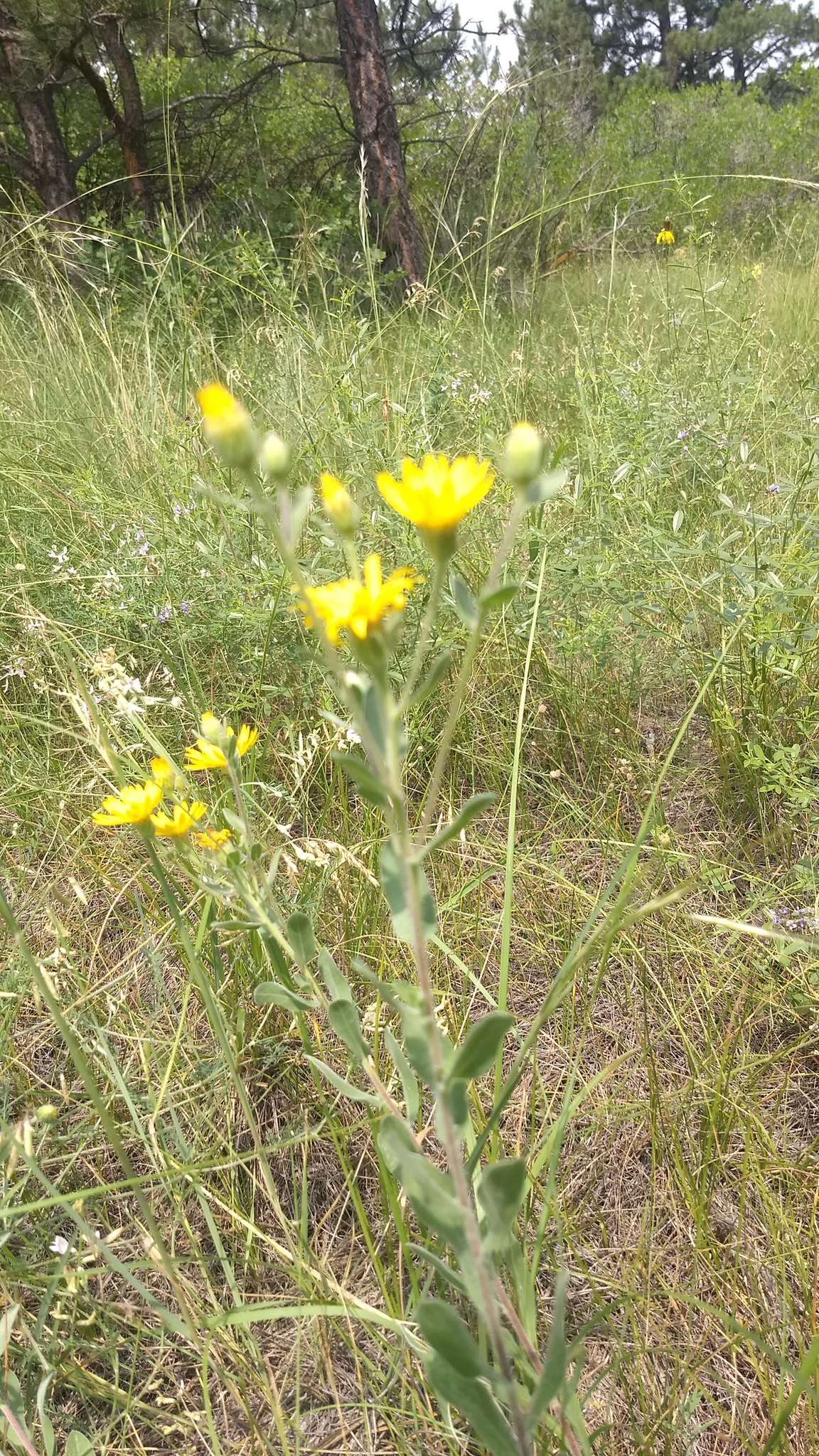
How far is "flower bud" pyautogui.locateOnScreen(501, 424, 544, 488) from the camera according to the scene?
0.46 metres

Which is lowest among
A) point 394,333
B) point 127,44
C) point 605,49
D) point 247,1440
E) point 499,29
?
point 247,1440

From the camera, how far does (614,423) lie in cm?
172

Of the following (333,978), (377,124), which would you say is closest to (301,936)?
(333,978)

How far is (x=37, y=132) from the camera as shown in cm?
445

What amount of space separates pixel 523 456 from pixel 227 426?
16 centimetres

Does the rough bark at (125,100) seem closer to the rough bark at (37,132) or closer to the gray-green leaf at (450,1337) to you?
the rough bark at (37,132)

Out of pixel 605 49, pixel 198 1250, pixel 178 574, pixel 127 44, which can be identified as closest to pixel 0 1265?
pixel 198 1250

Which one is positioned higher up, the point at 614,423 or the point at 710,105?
the point at 710,105

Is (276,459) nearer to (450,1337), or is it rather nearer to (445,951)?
(450,1337)

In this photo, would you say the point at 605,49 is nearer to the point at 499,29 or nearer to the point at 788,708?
the point at 499,29

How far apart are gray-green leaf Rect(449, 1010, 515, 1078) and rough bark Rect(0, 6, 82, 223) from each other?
16.5 ft

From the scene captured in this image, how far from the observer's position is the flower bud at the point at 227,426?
447 mm

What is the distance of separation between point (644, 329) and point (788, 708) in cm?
215

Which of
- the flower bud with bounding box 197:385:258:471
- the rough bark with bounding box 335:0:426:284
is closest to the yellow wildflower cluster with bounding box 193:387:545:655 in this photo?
the flower bud with bounding box 197:385:258:471
